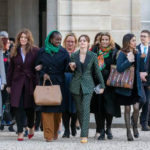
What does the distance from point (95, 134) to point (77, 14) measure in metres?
5.42

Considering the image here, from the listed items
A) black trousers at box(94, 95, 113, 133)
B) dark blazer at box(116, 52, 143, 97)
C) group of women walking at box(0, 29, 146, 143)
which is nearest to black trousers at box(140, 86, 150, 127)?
group of women walking at box(0, 29, 146, 143)

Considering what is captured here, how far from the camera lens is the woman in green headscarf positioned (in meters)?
11.3

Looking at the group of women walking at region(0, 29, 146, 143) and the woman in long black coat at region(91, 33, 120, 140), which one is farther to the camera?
the woman in long black coat at region(91, 33, 120, 140)

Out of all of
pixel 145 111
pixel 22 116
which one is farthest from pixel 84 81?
pixel 145 111

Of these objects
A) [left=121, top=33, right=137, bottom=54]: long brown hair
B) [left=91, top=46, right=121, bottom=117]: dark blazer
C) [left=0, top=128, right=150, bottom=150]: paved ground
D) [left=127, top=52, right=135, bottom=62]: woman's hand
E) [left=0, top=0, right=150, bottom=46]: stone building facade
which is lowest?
[left=0, top=128, right=150, bottom=150]: paved ground

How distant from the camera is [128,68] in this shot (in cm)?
1144

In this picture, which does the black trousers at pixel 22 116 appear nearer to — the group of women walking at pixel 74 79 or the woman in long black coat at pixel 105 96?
the group of women walking at pixel 74 79

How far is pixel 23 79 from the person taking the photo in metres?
11.5

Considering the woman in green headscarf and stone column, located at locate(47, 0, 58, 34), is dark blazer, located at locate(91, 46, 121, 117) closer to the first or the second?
the woman in green headscarf

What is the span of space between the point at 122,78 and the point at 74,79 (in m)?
0.76

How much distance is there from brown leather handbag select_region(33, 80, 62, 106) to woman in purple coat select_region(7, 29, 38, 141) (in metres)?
0.42

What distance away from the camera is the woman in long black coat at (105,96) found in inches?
461

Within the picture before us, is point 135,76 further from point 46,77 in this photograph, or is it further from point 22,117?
point 22,117

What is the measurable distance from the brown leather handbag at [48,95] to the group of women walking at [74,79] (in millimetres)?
199
